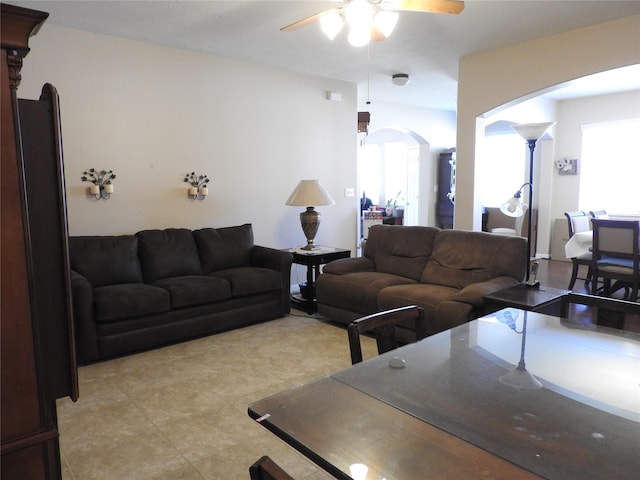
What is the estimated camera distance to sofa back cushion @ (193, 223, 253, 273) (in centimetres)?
445

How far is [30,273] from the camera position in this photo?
3.65ft

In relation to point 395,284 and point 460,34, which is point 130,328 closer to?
point 395,284

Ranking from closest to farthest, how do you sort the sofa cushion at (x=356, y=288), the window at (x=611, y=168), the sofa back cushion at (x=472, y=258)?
the sofa back cushion at (x=472, y=258)
the sofa cushion at (x=356, y=288)
the window at (x=611, y=168)

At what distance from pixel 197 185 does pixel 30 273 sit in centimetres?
375

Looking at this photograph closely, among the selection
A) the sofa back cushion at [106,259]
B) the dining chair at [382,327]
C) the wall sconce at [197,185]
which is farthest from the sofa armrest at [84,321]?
the dining chair at [382,327]

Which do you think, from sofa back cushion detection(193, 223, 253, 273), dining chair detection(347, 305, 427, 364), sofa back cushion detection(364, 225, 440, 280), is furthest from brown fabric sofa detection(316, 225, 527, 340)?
dining chair detection(347, 305, 427, 364)

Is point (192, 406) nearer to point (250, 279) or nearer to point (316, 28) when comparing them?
point (250, 279)

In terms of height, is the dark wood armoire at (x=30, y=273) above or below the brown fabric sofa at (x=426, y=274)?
above

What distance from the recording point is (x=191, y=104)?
466cm

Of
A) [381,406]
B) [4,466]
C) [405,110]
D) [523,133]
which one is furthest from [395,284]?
[405,110]

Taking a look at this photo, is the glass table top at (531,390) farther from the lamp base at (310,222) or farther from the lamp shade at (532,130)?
the lamp base at (310,222)

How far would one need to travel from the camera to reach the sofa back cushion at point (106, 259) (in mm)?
3703

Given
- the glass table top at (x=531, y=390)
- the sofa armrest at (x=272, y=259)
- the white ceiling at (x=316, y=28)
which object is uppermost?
the white ceiling at (x=316, y=28)

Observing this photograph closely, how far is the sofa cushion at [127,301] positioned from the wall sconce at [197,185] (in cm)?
132
